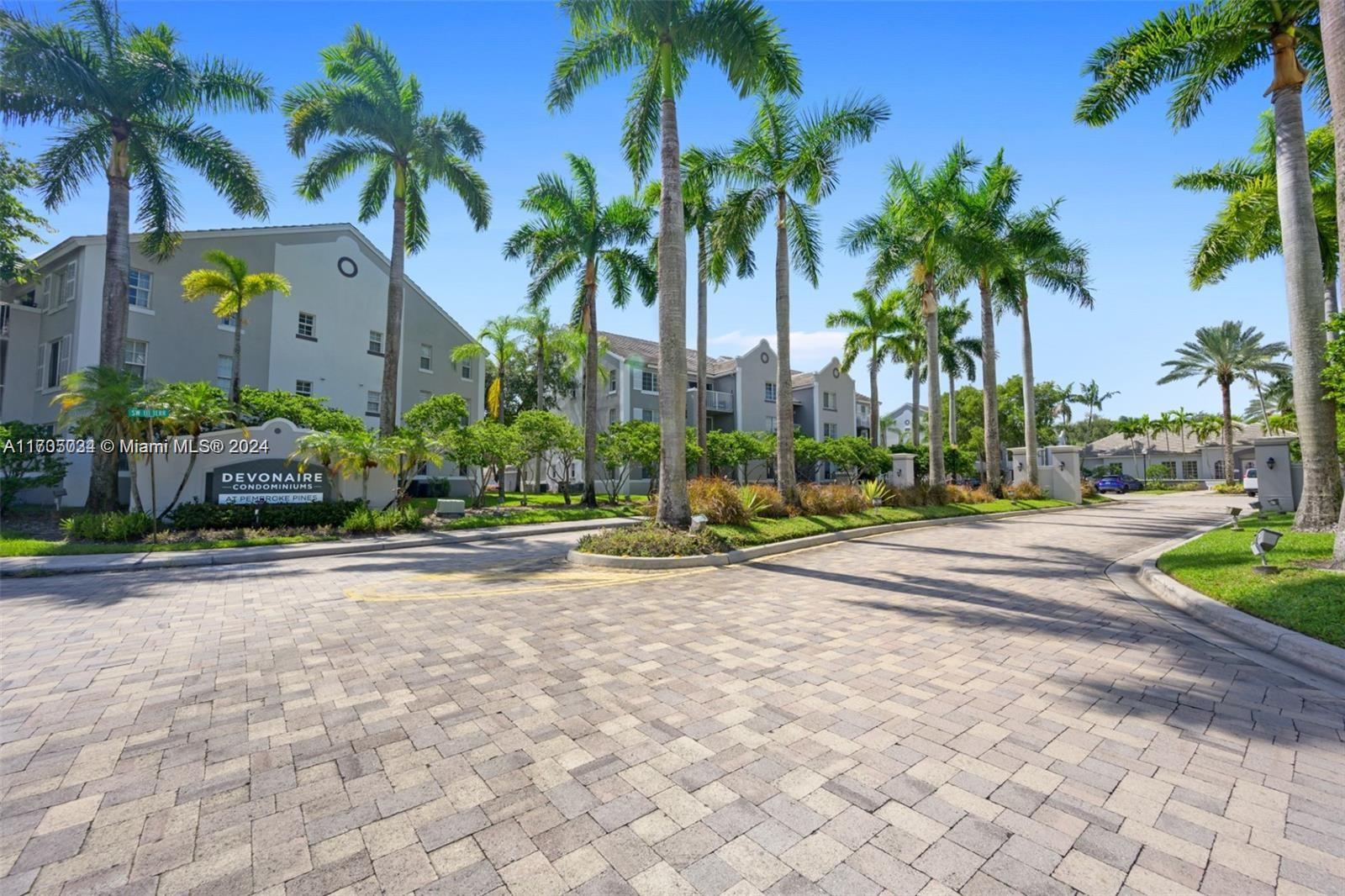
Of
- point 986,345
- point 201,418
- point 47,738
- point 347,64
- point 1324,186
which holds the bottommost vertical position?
point 47,738

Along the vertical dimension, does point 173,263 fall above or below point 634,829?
above

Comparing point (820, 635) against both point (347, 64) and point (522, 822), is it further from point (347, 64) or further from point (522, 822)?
point (347, 64)

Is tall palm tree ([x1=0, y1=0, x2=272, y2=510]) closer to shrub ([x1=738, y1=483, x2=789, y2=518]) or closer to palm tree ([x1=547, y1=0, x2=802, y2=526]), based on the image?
palm tree ([x1=547, y1=0, x2=802, y2=526])

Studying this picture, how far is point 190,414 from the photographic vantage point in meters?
14.4

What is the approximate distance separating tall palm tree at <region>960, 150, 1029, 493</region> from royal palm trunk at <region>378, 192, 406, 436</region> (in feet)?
71.3

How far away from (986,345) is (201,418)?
29150 millimetres

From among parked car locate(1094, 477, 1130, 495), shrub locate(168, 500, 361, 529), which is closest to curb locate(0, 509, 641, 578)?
shrub locate(168, 500, 361, 529)

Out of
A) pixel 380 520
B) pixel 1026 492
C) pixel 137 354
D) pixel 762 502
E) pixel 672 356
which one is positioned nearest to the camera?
pixel 672 356

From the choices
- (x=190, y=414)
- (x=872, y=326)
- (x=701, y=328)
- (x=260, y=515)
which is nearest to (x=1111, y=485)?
(x=872, y=326)

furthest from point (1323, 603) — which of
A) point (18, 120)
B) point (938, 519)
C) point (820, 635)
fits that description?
point (18, 120)

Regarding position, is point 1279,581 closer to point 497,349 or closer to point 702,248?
point 702,248

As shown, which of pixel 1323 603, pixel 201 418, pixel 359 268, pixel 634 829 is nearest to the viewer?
pixel 634 829

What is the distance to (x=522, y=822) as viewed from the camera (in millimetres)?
2887

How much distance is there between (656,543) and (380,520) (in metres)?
9.70
